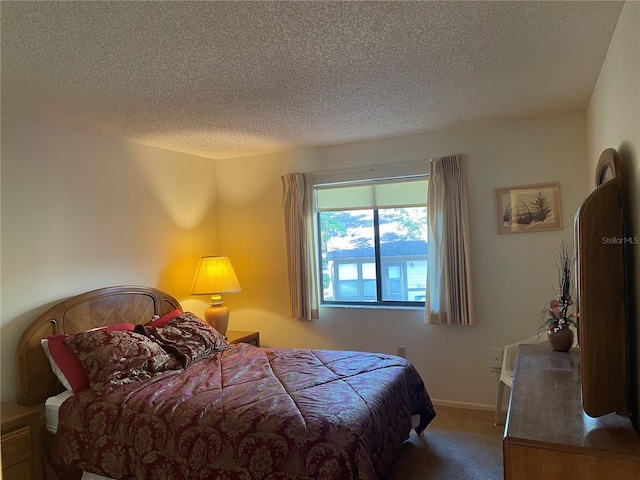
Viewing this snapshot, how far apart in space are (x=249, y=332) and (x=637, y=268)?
140 inches

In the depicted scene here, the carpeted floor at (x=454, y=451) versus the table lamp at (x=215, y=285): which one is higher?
the table lamp at (x=215, y=285)

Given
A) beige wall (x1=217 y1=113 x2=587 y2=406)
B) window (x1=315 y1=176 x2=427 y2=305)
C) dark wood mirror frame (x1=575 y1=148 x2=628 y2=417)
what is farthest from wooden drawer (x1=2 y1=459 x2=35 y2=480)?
dark wood mirror frame (x1=575 y1=148 x2=628 y2=417)

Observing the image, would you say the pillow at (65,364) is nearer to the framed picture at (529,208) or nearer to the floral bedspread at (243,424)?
the floral bedspread at (243,424)

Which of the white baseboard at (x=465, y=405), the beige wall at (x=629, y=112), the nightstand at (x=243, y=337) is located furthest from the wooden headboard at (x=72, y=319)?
the beige wall at (x=629, y=112)

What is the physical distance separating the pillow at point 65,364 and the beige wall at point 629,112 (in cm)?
294

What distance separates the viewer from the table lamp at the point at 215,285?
4.15m

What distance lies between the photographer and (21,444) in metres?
2.57

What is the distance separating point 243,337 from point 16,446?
Result: 2007mm

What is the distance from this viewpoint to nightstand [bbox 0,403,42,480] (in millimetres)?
2488

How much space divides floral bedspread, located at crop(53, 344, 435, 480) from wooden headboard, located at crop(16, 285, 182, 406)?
45 centimetres

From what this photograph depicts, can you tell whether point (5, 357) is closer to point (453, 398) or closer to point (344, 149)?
Answer: point (344, 149)

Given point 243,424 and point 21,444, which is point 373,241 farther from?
point 21,444

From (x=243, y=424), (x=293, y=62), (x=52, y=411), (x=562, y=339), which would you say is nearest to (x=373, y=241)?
(x=562, y=339)

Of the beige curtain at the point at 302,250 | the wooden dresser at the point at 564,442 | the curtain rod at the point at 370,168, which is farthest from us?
→ the beige curtain at the point at 302,250
